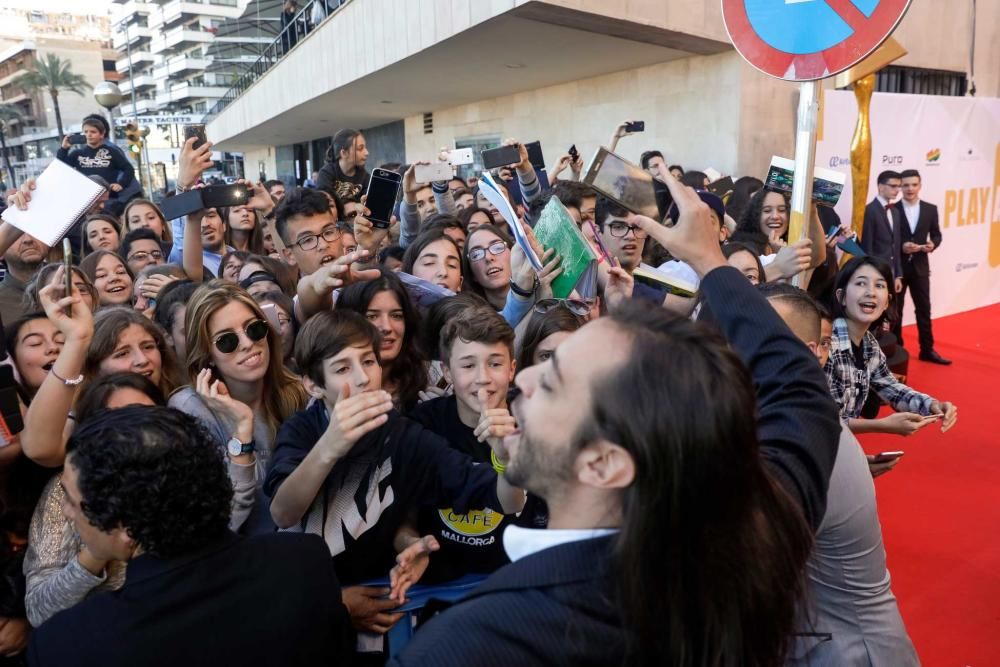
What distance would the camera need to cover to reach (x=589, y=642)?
86 cm

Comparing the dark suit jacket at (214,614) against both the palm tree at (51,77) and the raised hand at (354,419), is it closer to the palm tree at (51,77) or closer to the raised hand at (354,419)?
the raised hand at (354,419)

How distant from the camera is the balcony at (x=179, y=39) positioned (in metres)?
58.9

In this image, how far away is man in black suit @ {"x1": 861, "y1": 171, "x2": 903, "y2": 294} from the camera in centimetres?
664

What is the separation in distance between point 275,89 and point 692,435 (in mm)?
19373

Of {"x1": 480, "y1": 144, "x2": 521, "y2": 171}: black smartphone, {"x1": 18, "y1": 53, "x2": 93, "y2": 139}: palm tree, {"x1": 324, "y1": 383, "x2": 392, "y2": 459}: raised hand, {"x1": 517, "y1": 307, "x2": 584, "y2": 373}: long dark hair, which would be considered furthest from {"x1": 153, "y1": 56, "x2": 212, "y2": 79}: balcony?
{"x1": 324, "y1": 383, "x2": 392, "y2": 459}: raised hand

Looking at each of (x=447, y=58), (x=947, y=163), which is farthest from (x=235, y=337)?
(x=447, y=58)

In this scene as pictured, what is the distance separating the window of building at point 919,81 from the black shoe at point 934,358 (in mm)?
3992

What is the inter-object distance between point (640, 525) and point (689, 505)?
0.07 meters

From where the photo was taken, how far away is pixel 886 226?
21.8 feet

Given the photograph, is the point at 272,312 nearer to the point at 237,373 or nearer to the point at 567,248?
the point at 237,373

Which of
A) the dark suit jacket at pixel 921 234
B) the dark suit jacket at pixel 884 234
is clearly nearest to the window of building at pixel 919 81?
the dark suit jacket at pixel 921 234

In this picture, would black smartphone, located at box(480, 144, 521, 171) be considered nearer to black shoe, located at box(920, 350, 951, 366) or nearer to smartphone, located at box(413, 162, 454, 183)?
smartphone, located at box(413, 162, 454, 183)

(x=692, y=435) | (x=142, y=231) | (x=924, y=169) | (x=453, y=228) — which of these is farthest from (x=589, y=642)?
(x=924, y=169)

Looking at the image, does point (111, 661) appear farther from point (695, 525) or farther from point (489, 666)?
point (695, 525)
